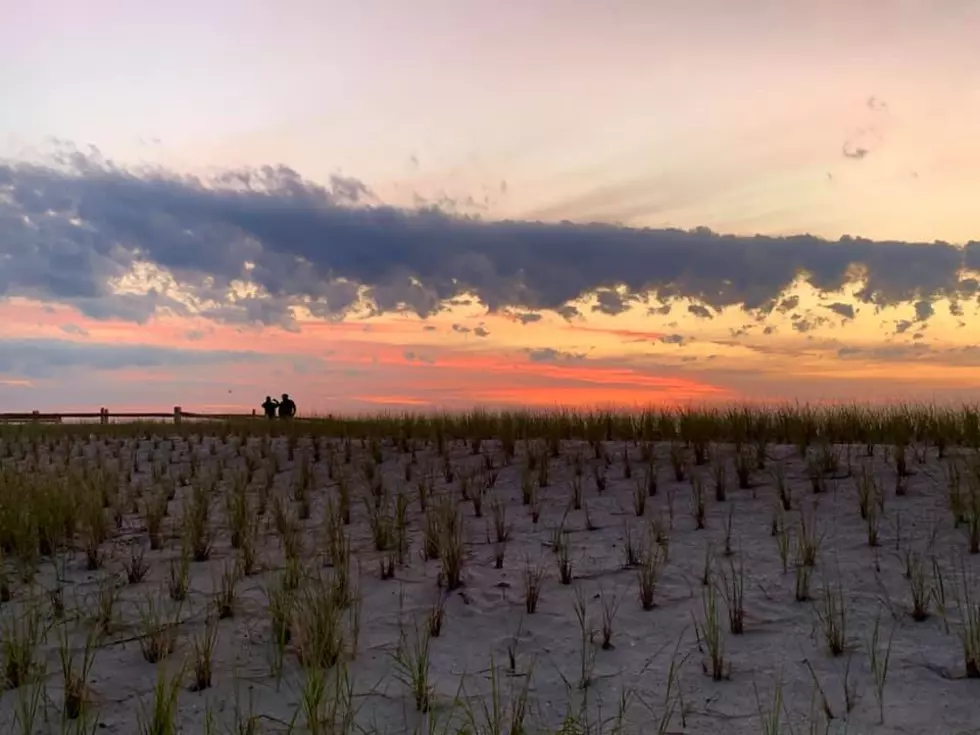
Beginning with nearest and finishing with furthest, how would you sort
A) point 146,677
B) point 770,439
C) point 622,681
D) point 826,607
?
point 622,681 → point 146,677 → point 826,607 → point 770,439

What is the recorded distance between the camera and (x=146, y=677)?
5125 mm

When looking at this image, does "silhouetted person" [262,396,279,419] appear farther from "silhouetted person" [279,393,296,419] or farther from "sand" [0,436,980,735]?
"sand" [0,436,980,735]

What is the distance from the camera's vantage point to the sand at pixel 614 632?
449 cm

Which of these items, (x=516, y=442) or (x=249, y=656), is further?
(x=516, y=442)

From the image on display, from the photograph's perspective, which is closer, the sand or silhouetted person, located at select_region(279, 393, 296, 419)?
the sand

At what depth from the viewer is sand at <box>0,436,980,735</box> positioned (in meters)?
4.49

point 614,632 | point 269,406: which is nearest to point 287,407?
point 269,406

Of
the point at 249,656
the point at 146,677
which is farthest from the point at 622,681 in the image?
the point at 146,677

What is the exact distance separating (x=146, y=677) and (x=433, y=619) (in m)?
1.79

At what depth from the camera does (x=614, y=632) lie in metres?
5.40

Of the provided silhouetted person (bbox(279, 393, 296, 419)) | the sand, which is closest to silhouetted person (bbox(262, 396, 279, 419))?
silhouetted person (bbox(279, 393, 296, 419))

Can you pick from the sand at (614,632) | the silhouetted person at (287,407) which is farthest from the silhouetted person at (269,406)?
the sand at (614,632)

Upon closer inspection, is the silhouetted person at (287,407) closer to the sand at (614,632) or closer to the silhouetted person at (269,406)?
the silhouetted person at (269,406)

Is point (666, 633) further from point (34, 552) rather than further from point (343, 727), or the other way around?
point (34, 552)
